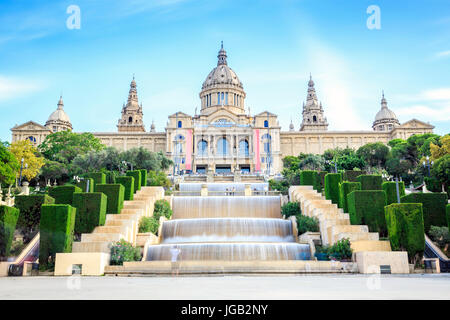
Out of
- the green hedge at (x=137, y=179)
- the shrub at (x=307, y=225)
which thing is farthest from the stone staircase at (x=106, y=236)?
the shrub at (x=307, y=225)

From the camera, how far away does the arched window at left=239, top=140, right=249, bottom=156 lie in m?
74.8

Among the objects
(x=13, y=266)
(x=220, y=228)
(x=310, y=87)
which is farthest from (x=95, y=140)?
(x=310, y=87)

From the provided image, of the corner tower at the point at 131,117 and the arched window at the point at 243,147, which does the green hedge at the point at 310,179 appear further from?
the corner tower at the point at 131,117

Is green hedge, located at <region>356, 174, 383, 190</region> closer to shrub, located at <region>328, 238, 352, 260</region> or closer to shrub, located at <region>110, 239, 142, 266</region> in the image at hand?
shrub, located at <region>328, 238, 352, 260</region>

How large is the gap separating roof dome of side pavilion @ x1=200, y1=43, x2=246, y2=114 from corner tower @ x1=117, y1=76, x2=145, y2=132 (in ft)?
47.5

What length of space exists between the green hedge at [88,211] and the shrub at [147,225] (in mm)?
2693

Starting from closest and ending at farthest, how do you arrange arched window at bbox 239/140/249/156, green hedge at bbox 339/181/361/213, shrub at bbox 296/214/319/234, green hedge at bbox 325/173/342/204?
shrub at bbox 296/214/319/234, green hedge at bbox 339/181/361/213, green hedge at bbox 325/173/342/204, arched window at bbox 239/140/249/156

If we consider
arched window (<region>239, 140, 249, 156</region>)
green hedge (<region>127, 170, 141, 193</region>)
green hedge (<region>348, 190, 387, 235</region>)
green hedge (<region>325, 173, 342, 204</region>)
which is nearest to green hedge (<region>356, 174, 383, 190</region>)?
green hedge (<region>325, 173, 342, 204</region>)

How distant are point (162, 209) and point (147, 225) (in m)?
3.94

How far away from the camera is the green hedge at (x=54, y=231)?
55.3 ft

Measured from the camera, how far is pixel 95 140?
6112 centimetres

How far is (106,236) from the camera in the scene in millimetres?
19500

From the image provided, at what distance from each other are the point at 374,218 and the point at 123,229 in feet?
41.1
